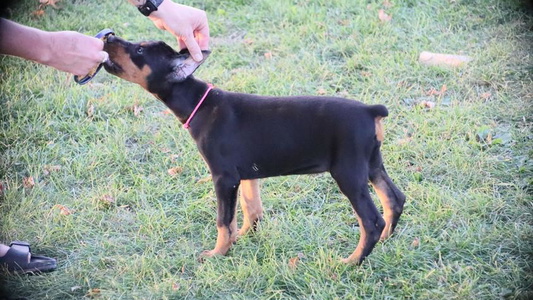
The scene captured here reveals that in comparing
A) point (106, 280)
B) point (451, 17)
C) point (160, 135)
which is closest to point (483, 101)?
point (451, 17)

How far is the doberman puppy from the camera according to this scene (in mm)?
3951

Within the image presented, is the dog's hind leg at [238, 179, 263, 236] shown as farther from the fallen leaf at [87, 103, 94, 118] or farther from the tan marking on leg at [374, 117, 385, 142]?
the fallen leaf at [87, 103, 94, 118]

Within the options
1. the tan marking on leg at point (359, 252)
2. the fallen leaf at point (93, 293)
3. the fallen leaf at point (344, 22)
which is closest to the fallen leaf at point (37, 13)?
the fallen leaf at point (344, 22)

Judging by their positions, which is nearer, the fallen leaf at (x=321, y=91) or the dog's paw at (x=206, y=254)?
the dog's paw at (x=206, y=254)

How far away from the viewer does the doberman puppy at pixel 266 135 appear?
395cm

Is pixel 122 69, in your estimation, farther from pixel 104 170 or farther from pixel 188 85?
pixel 104 170

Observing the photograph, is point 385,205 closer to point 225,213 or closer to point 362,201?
point 362,201

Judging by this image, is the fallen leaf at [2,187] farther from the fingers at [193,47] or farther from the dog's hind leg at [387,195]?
the dog's hind leg at [387,195]

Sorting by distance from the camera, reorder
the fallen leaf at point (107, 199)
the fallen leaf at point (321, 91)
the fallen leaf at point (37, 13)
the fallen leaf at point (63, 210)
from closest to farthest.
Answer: the fallen leaf at point (63, 210), the fallen leaf at point (107, 199), the fallen leaf at point (321, 91), the fallen leaf at point (37, 13)

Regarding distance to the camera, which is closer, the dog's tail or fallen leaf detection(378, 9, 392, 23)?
the dog's tail

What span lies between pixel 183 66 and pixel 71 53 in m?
0.71

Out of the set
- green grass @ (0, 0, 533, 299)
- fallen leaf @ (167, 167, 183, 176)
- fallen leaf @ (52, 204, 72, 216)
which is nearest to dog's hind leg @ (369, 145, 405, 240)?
green grass @ (0, 0, 533, 299)

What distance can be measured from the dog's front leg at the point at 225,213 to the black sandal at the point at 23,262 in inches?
40.2

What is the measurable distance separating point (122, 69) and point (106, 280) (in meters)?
1.34
